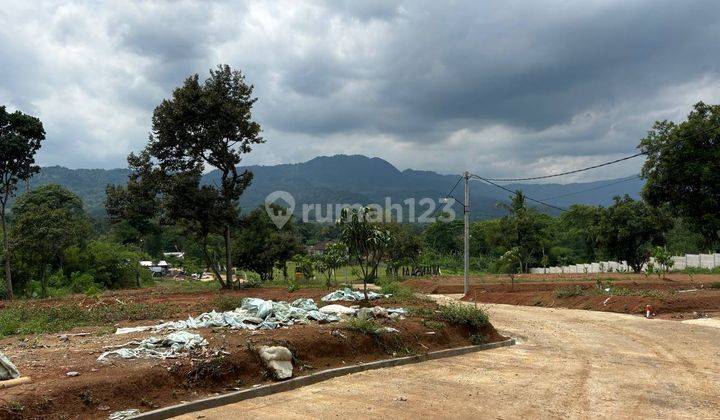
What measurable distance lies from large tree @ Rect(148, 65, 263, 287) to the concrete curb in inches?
620

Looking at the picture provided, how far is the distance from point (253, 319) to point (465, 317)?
4.89 meters

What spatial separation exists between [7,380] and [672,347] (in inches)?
509

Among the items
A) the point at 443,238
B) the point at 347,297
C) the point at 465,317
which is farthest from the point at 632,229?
the point at 465,317

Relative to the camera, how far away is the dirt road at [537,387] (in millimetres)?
6992

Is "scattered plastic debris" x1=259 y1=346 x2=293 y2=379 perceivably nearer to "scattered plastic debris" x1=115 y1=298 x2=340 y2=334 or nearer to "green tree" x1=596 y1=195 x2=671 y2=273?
"scattered plastic debris" x1=115 y1=298 x2=340 y2=334

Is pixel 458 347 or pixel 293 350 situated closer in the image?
pixel 293 350

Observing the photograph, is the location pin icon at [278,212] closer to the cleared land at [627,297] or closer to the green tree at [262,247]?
the green tree at [262,247]

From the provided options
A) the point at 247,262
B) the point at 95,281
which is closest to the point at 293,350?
the point at 247,262

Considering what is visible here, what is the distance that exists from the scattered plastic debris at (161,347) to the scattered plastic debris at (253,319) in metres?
1.48

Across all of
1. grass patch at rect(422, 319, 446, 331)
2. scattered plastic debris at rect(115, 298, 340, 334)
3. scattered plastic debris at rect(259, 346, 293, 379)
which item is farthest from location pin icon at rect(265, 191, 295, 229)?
scattered plastic debris at rect(259, 346, 293, 379)

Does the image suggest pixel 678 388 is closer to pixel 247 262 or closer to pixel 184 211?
pixel 184 211

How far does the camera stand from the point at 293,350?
8984 mm

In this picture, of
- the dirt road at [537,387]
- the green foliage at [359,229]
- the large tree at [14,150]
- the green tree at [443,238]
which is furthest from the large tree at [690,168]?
the green tree at [443,238]

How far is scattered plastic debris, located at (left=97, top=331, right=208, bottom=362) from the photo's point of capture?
7.96m
